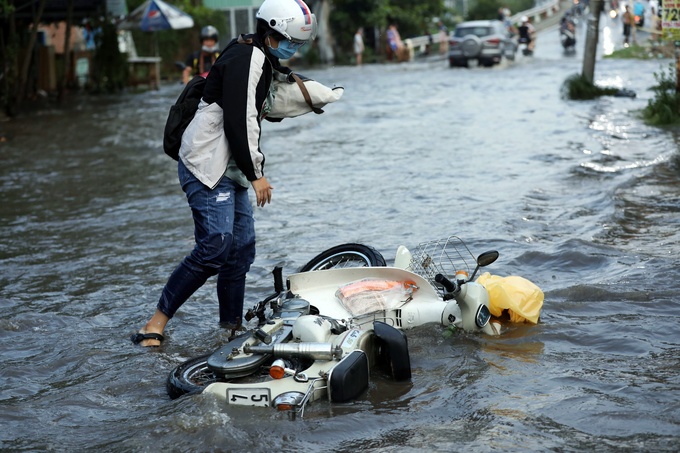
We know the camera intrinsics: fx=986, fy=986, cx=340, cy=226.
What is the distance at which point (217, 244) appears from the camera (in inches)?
218

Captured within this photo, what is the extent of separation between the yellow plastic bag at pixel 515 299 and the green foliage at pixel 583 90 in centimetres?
1466

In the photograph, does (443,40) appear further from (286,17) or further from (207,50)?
(286,17)

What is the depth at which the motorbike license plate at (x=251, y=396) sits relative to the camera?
4535 millimetres

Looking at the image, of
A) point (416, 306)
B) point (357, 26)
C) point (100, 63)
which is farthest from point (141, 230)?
point (357, 26)

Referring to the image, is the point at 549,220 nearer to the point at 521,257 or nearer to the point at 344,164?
the point at 521,257

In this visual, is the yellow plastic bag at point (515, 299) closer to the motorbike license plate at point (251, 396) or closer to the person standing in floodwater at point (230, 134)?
the person standing in floodwater at point (230, 134)

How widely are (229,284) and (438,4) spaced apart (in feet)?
158

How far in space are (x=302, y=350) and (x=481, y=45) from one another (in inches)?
1230

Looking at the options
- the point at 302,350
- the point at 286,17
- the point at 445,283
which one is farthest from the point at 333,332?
the point at 286,17

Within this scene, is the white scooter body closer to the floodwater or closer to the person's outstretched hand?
the floodwater

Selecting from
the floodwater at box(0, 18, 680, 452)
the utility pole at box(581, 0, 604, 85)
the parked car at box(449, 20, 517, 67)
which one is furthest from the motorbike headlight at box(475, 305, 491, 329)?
the parked car at box(449, 20, 517, 67)

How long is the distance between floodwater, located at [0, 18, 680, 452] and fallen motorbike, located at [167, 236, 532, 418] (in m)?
0.11

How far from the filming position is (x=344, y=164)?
13.4 meters

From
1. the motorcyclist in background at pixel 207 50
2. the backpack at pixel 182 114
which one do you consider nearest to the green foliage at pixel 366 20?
the motorcyclist in background at pixel 207 50
